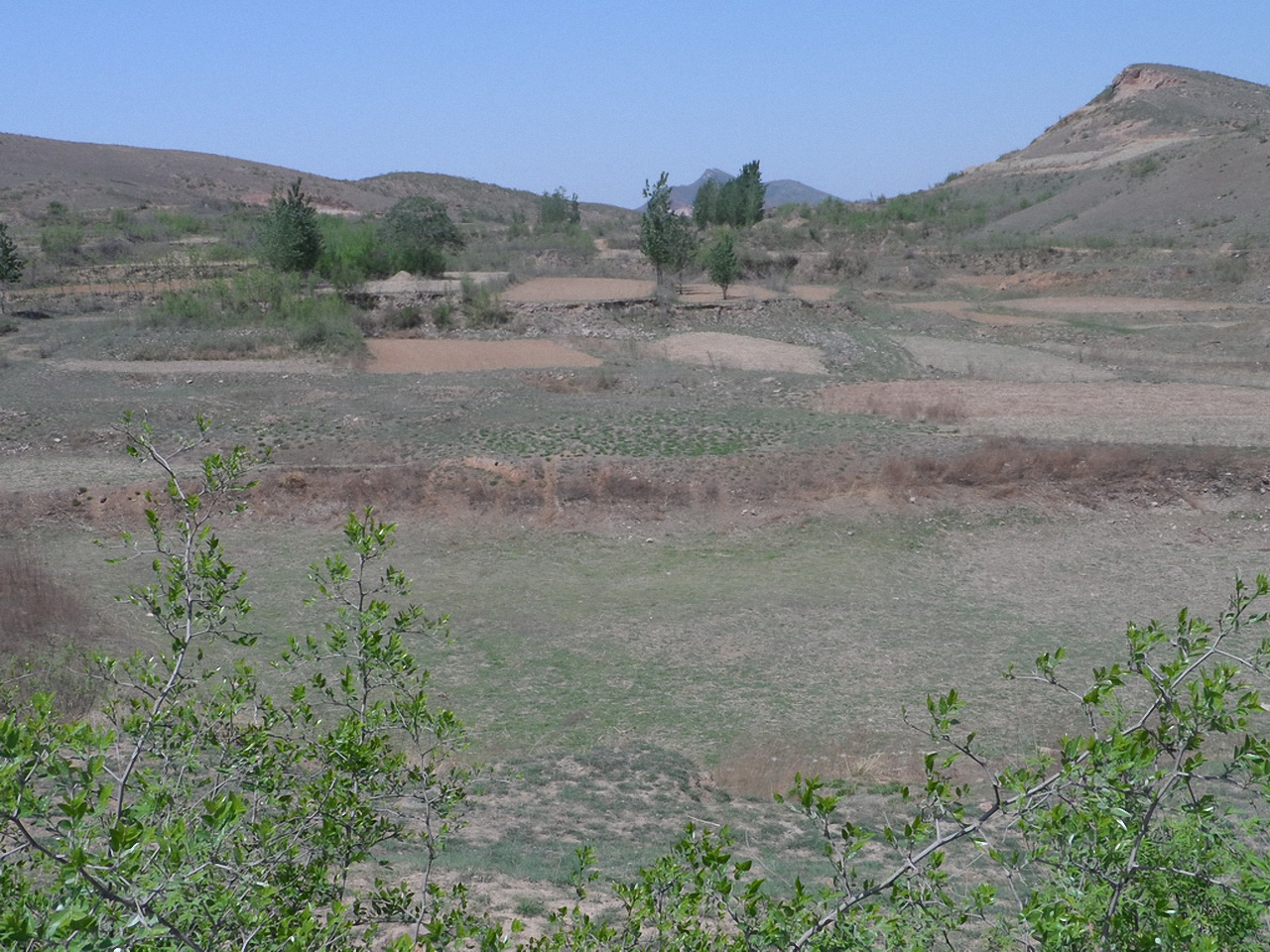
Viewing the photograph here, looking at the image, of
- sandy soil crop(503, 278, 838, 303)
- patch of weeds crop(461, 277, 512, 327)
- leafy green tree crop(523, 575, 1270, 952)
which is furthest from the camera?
sandy soil crop(503, 278, 838, 303)

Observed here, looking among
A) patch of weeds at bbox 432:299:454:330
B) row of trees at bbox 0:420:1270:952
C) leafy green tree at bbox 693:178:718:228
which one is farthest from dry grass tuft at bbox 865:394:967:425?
leafy green tree at bbox 693:178:718:228

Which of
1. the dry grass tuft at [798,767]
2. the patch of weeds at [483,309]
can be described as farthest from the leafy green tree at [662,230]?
the dry grass tuft at [798,767]

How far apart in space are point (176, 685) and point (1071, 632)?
1060cm

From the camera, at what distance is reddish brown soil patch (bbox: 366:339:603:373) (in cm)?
2647

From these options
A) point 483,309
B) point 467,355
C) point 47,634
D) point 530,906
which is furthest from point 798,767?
point 483,309

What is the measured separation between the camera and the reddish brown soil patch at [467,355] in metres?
26.5

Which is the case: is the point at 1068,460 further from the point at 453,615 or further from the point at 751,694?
the point at 453,615

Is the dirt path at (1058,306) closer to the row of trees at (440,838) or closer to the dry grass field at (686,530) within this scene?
the dry grass field at (686,530)

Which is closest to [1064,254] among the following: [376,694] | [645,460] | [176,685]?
[645,460]

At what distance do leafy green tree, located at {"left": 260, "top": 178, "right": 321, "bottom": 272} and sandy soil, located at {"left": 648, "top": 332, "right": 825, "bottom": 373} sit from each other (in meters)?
13.1

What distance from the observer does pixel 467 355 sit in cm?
2767

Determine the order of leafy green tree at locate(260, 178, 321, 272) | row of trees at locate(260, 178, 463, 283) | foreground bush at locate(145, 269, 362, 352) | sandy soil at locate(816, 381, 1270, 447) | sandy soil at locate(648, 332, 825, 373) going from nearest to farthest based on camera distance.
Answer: sandy soil at locate(816, 381, 1270, 447)
sandy soil at locate(648, 332, 825, 373)
foreground bush at locate(145, 269, 362, 352)
leafy green tree at locate(260, 178, 321, 272)
row of trees at locate(260, 178, 463, 283)

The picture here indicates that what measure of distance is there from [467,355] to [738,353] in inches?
294

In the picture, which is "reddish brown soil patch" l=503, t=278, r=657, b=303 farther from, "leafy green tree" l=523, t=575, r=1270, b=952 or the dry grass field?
"leafy green tree" l=523, t=575, r=1270, b=952
